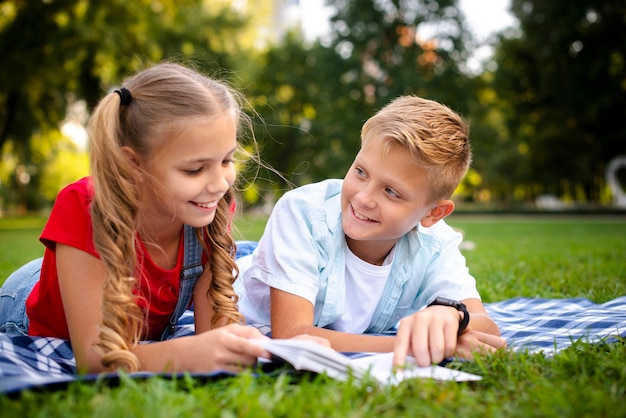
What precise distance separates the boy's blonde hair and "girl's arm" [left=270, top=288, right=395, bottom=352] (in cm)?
73

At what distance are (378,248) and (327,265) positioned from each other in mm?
307

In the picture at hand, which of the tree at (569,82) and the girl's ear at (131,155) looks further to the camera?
the tree at (569,82)

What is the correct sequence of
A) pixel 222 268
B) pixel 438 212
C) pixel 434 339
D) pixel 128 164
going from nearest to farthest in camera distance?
pixel 434 339
pixel 128 164
pixel 222 268
pixel 438 212

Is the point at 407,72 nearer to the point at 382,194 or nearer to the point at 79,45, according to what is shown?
the point at 79,45

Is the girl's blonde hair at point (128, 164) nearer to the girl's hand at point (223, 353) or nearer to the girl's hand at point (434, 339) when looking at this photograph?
the girl's hand at point (223, 353)

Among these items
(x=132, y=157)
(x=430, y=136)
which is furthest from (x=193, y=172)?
(x=430, y=136)

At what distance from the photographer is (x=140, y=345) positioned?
210cm

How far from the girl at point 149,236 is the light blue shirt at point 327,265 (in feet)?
0.78

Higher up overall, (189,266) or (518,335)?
(189,266)

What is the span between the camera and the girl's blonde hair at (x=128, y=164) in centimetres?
202

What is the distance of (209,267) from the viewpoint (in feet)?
8.61

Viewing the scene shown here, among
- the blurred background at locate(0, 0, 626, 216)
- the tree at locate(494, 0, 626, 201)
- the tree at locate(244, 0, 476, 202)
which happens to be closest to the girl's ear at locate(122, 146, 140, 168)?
the blurred background at locate(0, 0, 626, 216)

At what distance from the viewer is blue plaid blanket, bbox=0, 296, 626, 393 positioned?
1913 millimetres

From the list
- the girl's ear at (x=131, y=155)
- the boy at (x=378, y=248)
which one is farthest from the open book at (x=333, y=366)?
the girl's ear at (x=131, y=155)
